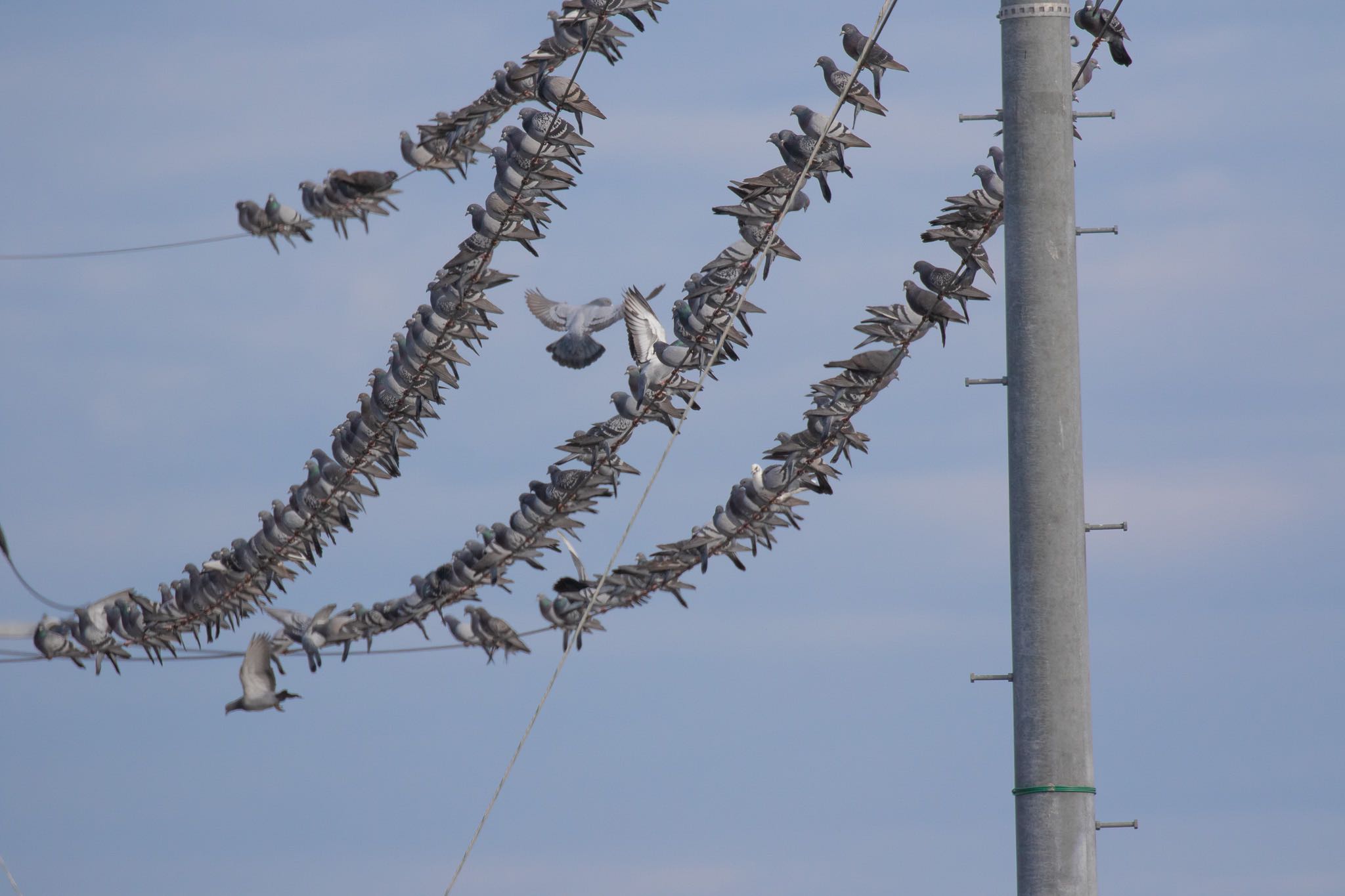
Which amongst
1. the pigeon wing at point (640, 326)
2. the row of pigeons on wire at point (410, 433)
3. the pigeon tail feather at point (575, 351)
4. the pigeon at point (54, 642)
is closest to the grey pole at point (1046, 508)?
the row of pigeons on wire at point (410, 433)

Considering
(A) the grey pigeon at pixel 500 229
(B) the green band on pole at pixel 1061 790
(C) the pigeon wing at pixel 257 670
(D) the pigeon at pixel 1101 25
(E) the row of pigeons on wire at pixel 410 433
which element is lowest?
(B) the green band on pole at pixel 1061 790

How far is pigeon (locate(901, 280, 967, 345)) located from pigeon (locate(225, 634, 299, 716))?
5.83m

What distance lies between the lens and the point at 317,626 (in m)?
14.2

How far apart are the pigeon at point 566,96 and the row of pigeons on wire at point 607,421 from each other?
4.87 feet

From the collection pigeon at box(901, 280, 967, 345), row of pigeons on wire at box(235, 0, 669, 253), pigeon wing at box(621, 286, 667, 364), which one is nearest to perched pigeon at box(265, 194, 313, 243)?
row of pigeons on wire at box(235, 0, 669, 253)

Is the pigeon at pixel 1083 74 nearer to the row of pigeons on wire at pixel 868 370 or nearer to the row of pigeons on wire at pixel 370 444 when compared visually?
the row of pigeons on wire at pixel 868 370

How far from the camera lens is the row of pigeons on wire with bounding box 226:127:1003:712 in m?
11.4

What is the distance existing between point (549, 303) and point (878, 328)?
5474mm

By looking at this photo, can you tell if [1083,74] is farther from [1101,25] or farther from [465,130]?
[465,130]

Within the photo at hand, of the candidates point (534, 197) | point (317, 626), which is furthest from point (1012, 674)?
point (317, 626)

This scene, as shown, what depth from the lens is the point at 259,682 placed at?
47.2 feet

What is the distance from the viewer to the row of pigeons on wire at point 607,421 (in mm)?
11633

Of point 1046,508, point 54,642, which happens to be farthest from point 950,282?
point 54,642

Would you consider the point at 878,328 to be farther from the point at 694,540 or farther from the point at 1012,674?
the point at 1012,674
